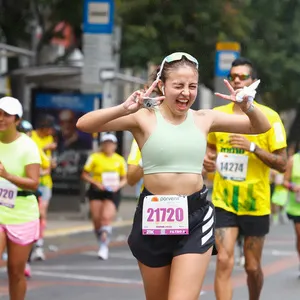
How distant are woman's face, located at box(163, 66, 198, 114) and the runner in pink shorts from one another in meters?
2.14

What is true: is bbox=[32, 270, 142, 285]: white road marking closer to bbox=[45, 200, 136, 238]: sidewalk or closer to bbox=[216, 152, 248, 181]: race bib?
bbox=[216, 152, 248, 181]: race bib

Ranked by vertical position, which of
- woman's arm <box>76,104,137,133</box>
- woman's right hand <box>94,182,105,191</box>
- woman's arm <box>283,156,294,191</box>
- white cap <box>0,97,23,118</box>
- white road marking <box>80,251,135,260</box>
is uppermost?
woman's arm <box>76,104,137,133</box>

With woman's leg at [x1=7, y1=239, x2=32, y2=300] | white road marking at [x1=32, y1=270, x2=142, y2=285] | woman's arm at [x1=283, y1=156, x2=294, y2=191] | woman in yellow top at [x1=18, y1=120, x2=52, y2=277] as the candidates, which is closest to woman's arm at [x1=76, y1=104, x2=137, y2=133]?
woman's leg at [x1=7, y1=239, x2=32, y2=300]

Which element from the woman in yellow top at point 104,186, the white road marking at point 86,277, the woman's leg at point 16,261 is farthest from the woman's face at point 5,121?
the woman in yellow top at point 104,186

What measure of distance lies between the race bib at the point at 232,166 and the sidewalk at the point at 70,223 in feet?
28.5

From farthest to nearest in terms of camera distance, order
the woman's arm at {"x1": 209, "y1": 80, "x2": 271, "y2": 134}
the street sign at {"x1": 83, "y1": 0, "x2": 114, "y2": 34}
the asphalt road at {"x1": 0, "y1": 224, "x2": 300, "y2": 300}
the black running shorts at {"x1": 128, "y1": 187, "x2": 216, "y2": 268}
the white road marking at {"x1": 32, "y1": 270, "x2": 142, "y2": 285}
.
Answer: the street sign at {"x1": 83, "y1": 0, "x2": 114, "y2": 34}, the white road marking at {"x1": 32, "y1": 270, "x2": 142, "y2": 285}, the asphalt road at {"x1": 0, "y1": 224, "x2": 300, "y2": 300}, the woman's arm at {"x1": 209, "y1": 80, "x2": 271, "y2": 134}, the black running shorts at {"x1": 128, "y1": 187, "x2": 216, "y2": 268}

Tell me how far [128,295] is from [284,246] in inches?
274

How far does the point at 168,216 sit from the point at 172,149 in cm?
39

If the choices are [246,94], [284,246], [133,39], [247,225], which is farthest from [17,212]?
[133,39]

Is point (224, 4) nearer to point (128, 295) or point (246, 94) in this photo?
point (128, 295)

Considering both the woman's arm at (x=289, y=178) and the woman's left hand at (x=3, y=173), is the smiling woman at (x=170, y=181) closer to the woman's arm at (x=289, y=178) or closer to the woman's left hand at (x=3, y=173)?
the woman's left hand at (x=3, y=173)

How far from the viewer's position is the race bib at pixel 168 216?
19.8ft

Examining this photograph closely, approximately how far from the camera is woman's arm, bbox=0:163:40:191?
7707 millimetres

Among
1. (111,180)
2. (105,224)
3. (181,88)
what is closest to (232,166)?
(181,88)
